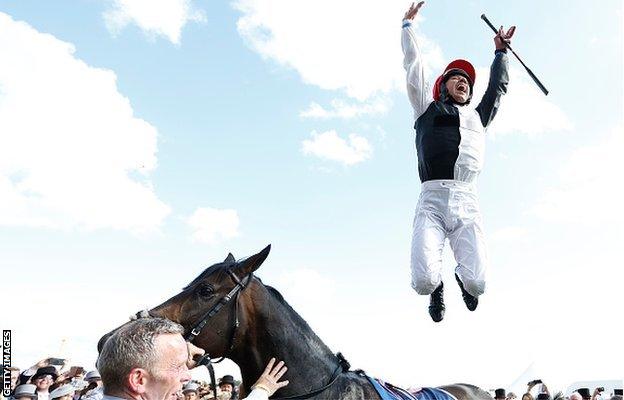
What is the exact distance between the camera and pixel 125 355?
2.29 meters

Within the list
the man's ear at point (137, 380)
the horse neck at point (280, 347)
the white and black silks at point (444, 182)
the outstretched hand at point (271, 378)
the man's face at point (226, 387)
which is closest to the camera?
the man's ear at point (137, 380)

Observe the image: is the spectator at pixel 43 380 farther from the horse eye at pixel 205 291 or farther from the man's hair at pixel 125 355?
the man's hair at pixel 125 355

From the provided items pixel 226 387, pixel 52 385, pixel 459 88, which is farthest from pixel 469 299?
pixel 226 387

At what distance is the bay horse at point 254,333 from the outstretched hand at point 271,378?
0.50 ft

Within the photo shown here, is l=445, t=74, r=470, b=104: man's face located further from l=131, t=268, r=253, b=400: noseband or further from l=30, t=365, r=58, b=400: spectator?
l=30, t=365, r=58, b=400: spectator

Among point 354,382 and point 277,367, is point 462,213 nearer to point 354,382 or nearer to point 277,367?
point 354,382

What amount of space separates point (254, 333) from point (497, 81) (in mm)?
4353

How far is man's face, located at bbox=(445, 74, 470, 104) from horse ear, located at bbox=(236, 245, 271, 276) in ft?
10.2

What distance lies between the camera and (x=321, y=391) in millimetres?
4789

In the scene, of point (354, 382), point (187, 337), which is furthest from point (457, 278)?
point (187, 337)

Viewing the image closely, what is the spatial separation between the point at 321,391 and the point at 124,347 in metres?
2.79

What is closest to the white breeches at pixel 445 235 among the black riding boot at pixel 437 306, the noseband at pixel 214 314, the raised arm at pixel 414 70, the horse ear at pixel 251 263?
the black riding boot at pixel 437 306

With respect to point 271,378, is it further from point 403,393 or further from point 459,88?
point 459,88

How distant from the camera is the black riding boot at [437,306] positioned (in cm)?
669
